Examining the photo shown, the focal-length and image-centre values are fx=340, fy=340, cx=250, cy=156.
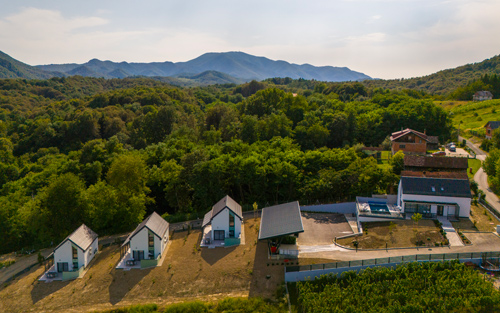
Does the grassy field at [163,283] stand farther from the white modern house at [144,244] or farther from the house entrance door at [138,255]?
the house entrance door at [138,255]

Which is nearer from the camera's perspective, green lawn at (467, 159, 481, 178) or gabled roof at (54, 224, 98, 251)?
gabled roof at (54, 224, 98, 251)

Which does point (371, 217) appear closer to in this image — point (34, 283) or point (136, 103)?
point (34, 283)

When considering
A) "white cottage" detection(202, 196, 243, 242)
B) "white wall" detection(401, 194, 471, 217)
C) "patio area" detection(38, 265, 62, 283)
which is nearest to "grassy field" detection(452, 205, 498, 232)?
"white wall" detection(401, 194, 471, 217)

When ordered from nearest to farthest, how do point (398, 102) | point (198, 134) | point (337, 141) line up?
point (198, 134) → point (337, 141) → point (398, 102)

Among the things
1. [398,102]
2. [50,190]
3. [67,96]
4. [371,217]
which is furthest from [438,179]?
[67,96]

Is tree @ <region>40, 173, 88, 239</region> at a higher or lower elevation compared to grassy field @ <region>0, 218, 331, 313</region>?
higher

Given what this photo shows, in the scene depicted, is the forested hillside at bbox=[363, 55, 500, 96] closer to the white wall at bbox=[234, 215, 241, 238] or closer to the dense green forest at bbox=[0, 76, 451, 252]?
the dense green forest at bbox=[0, 76, 451, 252]
